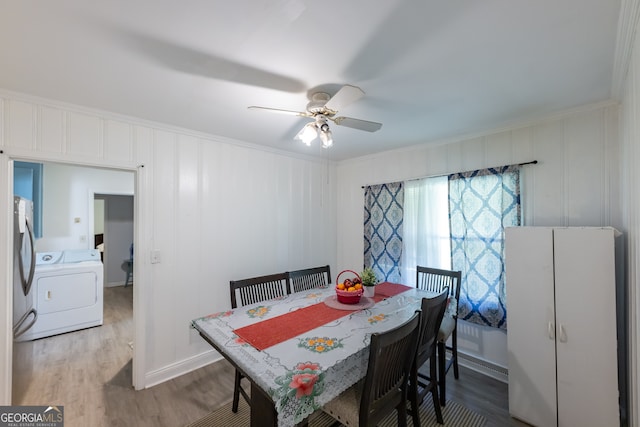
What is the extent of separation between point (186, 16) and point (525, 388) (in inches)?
121

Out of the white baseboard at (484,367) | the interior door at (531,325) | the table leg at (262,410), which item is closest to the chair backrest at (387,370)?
the table leg at (262,410)

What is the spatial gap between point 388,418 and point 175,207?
99.7 inches

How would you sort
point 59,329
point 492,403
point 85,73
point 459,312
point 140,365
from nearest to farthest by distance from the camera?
1. point 85,73
2. point 492,403
3. point 140,365
4. point 459,312
5. point 59,329

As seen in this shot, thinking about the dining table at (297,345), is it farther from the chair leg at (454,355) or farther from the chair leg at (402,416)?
the chair leg at (454,355)

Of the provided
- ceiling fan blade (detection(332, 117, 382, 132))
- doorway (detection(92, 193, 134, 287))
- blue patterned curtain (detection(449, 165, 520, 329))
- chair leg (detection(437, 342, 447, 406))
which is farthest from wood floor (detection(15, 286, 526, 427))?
doorway (detection(92, 193, 134, 287))

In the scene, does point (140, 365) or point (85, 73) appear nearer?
point (85, 73)

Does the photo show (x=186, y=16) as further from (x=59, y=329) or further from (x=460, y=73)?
(x=59, y=329)

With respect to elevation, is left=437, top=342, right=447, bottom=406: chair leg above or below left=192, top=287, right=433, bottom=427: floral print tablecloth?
below

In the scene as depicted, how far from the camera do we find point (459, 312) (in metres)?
2.66

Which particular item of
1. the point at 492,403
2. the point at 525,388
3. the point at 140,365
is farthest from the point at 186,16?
the point at 492,403

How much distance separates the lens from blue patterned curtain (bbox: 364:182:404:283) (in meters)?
3.24

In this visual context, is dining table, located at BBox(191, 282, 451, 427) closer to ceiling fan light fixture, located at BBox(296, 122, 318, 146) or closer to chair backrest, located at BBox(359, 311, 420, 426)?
chair backrest, located at BBox(359, 311, 420, 426)

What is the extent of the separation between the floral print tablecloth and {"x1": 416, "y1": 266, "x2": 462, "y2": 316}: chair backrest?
2.57ft

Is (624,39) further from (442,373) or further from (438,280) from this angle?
(442,373)
